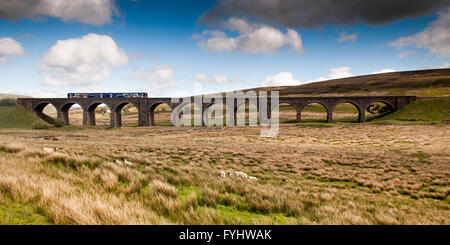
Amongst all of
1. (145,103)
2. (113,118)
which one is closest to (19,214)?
(145,103)

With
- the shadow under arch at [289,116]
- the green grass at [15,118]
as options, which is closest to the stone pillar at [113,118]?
the green grass at [15,118]

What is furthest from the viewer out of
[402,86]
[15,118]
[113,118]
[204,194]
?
[402,86]

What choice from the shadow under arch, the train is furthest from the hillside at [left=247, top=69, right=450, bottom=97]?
the train

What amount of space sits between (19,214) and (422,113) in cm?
6201

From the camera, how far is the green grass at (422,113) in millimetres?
40750

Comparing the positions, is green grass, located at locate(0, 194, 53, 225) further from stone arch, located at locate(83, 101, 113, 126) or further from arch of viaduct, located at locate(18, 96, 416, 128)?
stone arch, located at locate(83, 101, 113, 126)

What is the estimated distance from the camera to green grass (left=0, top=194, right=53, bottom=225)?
238 cm

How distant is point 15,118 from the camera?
4050 cm

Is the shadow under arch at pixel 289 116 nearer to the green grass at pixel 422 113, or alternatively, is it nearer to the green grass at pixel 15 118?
the green grass at pixel 422 113

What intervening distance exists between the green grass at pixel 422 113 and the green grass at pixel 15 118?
75.3 metres

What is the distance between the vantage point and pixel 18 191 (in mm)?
3061

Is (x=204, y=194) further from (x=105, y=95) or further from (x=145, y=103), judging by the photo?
(x=105, y=95)
